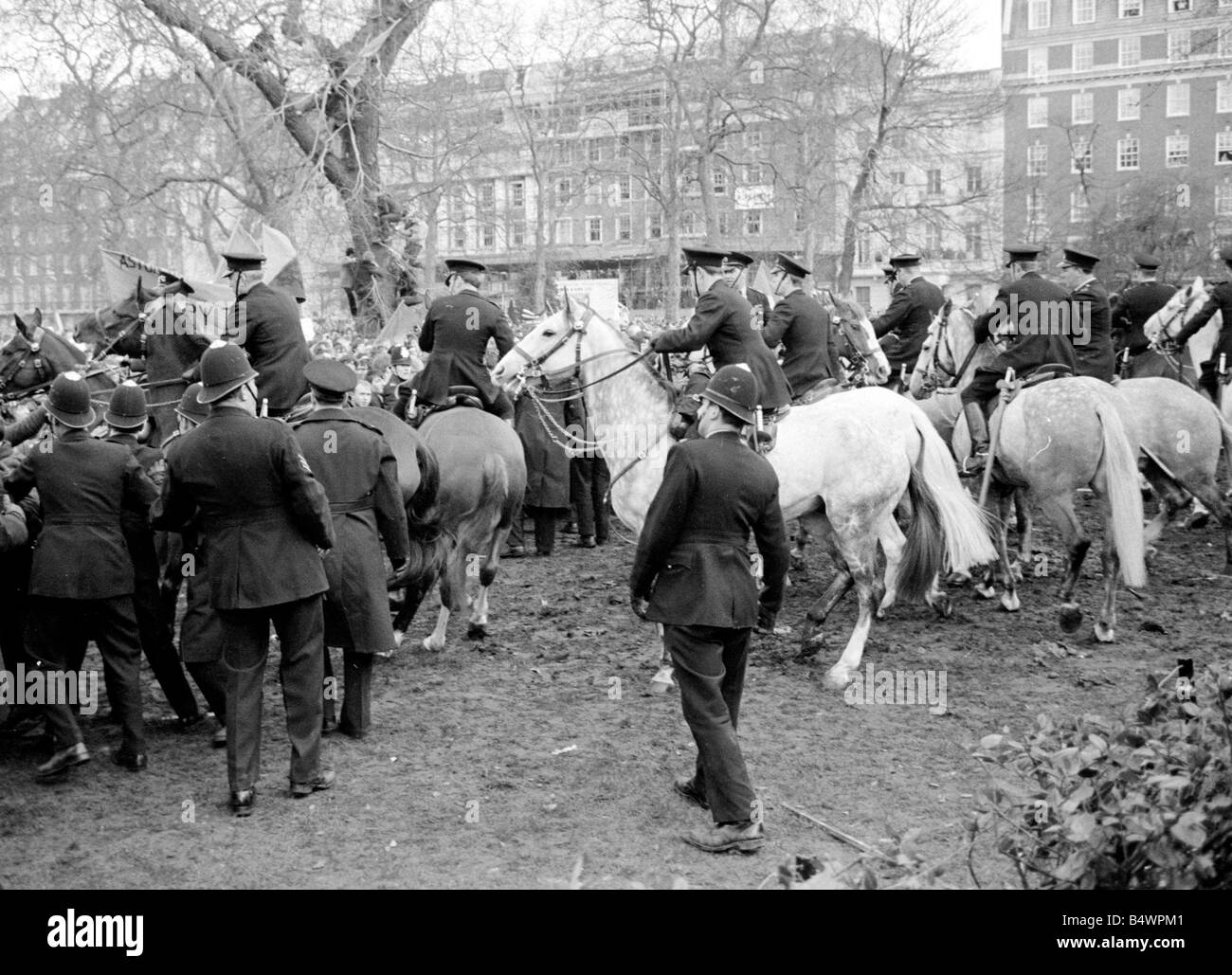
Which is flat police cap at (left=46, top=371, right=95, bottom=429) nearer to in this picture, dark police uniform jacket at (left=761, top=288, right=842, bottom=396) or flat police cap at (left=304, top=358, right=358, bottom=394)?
flat police cap at (left=304, top=358, right=358, bottom=394)

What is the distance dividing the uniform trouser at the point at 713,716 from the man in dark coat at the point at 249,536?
1823 millimetres

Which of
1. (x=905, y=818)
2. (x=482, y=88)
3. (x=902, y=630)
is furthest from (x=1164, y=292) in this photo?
(x=482, y=88)

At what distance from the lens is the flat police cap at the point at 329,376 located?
269 inches

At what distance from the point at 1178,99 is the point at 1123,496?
60.1 metres

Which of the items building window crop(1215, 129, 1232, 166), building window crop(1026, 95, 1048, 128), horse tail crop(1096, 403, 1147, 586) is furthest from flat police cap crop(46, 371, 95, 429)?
building window crop(1026, 95, 1048, 128)

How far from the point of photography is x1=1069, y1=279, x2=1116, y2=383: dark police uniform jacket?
33.7 feet

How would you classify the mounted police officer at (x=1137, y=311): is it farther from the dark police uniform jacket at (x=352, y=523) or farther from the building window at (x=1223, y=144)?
the building window at (x=1223, y=144)

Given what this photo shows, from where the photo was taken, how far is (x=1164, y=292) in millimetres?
14461

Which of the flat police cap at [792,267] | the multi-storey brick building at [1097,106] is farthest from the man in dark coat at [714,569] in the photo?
the multi-storey brick building at [1097,106]

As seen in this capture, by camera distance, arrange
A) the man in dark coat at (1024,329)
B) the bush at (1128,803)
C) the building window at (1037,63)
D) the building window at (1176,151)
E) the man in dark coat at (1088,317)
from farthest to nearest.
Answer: the building window at (1037,63) < the building window at (1176,151) < the man in dark coat at (1088,317) < the man in dark coat at (1024,329) < the bush at (1128,803)

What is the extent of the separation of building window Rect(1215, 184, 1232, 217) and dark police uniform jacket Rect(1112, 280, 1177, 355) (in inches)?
1427

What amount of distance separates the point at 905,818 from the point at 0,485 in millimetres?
4842

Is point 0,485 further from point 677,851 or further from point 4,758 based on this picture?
point 677,851

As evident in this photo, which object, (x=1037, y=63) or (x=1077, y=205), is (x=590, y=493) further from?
(x=1037, y=63)
